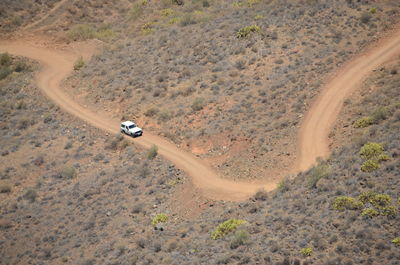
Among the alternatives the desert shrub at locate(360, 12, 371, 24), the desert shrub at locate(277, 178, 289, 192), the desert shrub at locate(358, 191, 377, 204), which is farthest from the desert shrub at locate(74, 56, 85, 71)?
the desert shrub at locate(358, 191, 377, 204)

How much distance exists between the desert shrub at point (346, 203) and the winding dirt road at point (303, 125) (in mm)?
9057

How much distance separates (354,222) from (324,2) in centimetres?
3628

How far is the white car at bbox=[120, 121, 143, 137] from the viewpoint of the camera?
162 feet

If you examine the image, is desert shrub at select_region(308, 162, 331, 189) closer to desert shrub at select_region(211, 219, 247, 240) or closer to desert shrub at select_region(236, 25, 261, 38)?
desert shrub at select_region(211, 219, 247, 240)

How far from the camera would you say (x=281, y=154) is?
41875 millimetres

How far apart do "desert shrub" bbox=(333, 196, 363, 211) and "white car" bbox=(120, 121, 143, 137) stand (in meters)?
23.9

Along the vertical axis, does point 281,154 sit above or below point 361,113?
below

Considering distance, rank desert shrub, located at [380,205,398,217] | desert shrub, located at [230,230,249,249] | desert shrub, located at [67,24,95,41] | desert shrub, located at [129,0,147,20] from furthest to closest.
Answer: desert shrub, located at [129,0,147,20] < desert shrub, located at [67,24,95,41] < desert shrub, located at [230,230,249,249] < desert shrub, located at [380,205,398,217]

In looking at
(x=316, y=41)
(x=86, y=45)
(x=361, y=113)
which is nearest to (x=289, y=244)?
(x=361, y=113)

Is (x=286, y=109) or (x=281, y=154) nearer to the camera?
(x=281, y=154)

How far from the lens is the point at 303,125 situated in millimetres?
44125

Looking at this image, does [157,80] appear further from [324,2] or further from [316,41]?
[324,2]

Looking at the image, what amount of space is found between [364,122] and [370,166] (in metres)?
8.22

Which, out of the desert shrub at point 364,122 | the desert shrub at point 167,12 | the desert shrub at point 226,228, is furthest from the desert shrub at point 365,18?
the desert shrub at point 226,228
